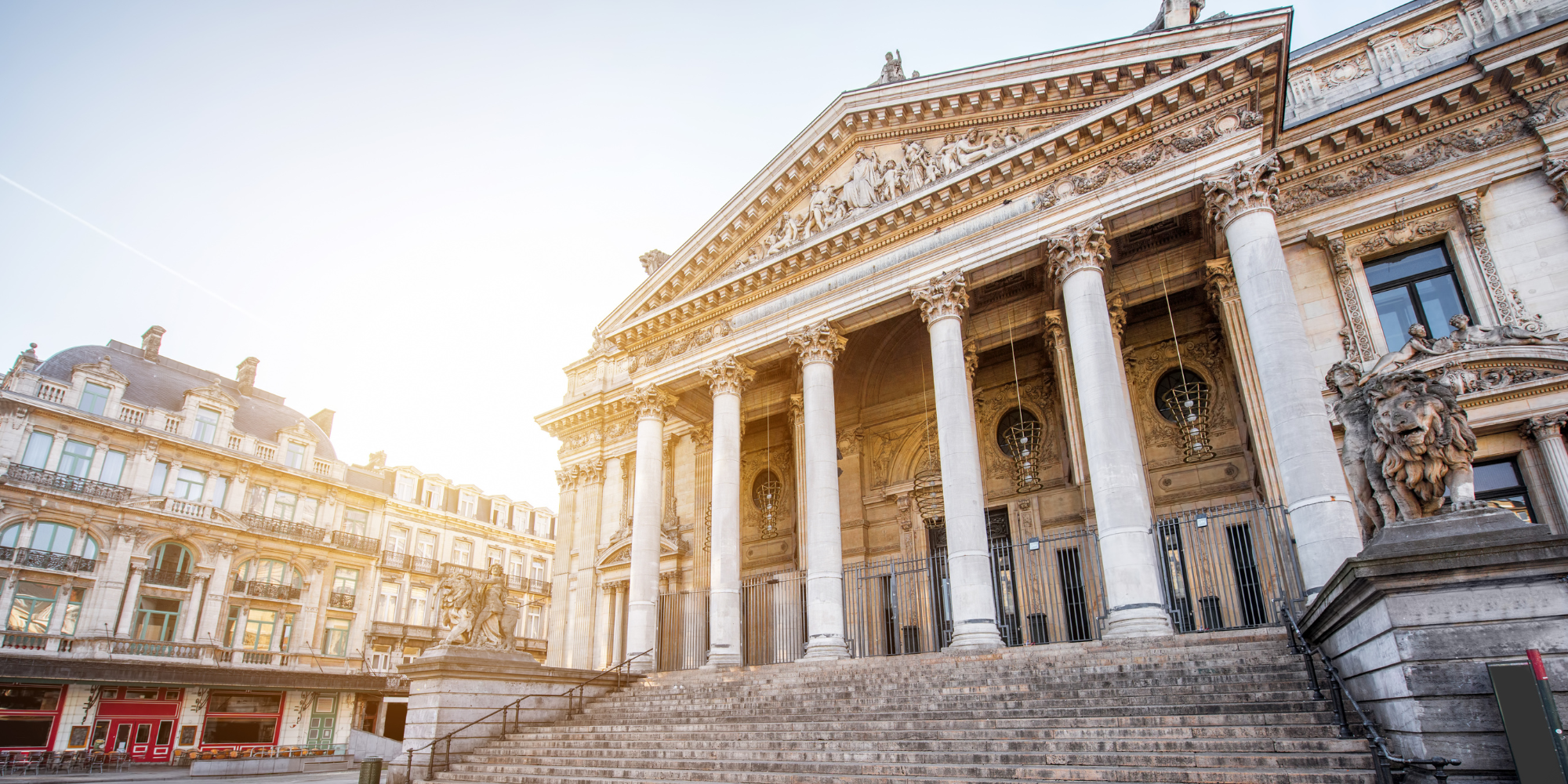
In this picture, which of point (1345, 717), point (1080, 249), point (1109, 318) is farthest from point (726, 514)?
point (1345, 717)

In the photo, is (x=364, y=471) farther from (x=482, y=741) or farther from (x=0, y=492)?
(x=482, y=741)

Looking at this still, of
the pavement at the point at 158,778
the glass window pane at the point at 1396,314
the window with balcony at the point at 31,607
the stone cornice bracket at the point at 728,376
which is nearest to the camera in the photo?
the glass window pane at the point at 1396,314

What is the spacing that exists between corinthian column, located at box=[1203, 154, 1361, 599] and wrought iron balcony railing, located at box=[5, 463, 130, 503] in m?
36.3

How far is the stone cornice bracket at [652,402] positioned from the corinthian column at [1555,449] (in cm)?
1676

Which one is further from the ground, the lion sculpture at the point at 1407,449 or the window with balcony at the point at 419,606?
the window with balcony at the point at 419,606

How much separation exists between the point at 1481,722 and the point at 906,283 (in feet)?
39.0

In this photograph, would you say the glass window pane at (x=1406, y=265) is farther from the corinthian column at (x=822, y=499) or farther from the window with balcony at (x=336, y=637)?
the window with balcony at (x=336, y=637)

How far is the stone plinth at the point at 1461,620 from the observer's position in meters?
5.81

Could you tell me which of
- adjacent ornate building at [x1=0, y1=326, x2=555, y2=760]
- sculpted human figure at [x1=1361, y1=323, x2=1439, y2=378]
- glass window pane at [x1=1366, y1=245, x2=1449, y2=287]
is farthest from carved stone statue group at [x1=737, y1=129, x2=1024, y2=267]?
adjacent ornate building at [x1=0, y1=326, x2=555, y2=760]

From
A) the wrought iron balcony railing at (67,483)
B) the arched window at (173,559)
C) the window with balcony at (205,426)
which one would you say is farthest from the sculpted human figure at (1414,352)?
the window with balcony at (205,426)

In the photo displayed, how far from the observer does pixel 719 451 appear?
1836 centimetres

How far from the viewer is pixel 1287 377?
1188cm

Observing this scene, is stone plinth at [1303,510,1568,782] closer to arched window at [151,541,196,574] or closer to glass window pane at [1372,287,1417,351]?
glass window pane at [1372,287,1417,351]

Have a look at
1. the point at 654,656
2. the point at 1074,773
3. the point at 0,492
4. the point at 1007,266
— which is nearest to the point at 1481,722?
the point at 1074,773
